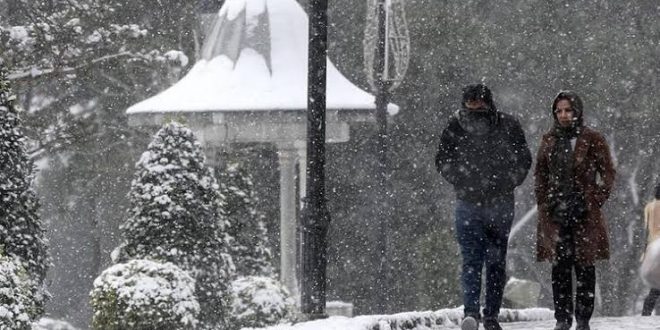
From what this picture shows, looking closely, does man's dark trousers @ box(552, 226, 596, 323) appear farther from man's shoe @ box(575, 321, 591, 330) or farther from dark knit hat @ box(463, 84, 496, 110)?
dark knit hat @ box(463, 84, 496, 110)

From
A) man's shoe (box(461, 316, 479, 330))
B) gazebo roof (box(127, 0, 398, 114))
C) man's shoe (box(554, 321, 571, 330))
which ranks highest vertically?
gazebo roof (box(127, 0, 398, 114))

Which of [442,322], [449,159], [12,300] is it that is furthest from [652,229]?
[12,300]

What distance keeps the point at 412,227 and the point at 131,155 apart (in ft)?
19.9

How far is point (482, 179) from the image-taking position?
27.6 feet

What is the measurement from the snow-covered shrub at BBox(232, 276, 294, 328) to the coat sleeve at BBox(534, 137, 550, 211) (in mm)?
5766

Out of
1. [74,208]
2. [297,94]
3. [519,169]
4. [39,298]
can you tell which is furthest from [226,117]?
[74,208]

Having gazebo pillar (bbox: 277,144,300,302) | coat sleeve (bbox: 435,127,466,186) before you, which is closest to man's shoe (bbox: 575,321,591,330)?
coat sleeve (bbox: 435,127,466,186)

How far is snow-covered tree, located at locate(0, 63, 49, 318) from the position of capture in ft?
37.1

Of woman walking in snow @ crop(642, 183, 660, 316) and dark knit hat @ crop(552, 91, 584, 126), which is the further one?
woman walking in snow @ crop(642, 183, 660, 316)

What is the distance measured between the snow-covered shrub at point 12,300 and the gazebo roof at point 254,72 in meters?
9.21

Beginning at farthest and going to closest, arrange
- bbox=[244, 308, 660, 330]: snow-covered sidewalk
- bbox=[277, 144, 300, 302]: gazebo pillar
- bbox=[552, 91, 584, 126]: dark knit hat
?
bbox=[277, 144, 300, 302]: gazebo pillar < bbox=[244, 308, 660, 330]: snow-covered sidewalk < bbox=[552, 91, 584, 126]: dark knit hat

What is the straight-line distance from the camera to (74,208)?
33156 millimetres

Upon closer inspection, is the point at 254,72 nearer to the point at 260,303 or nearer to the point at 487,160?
the point at 260,303

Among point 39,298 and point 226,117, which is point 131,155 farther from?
point 39,298
